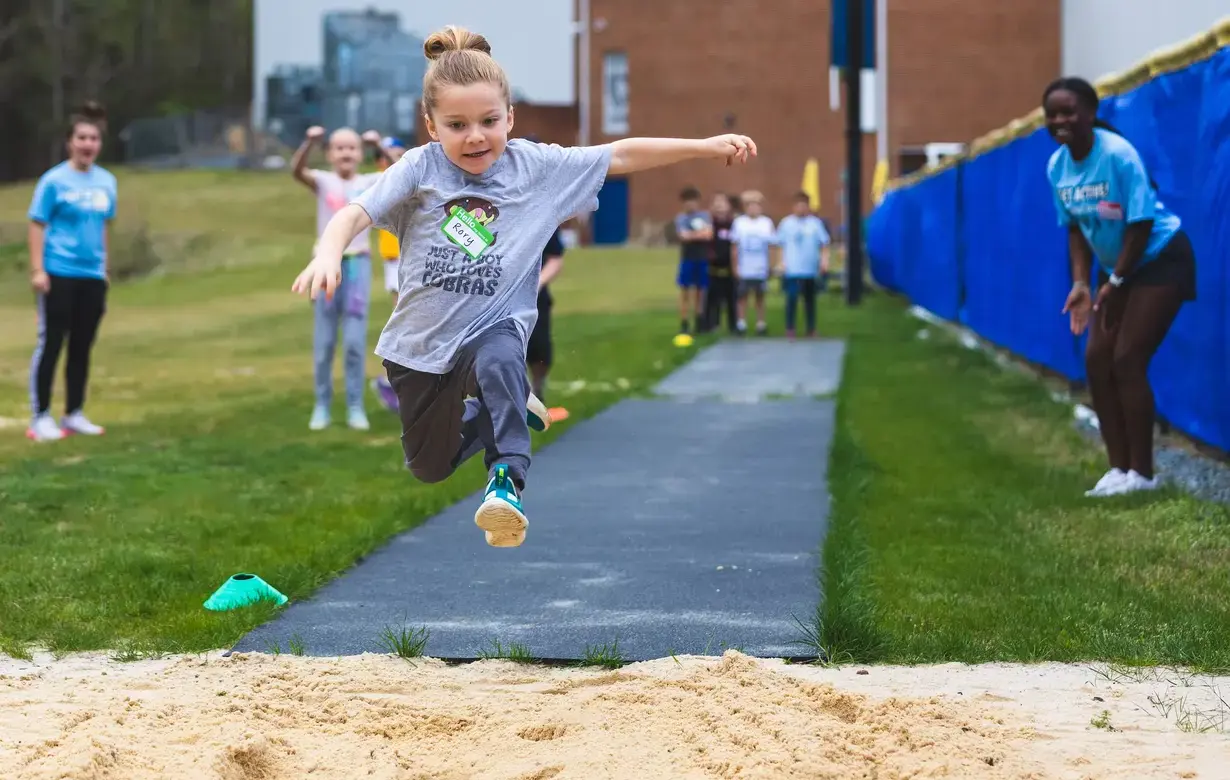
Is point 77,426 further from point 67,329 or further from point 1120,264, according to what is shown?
point 1120,264

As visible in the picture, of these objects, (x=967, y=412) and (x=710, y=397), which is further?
(x=710, y=397)

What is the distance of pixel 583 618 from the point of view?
5.66 meters

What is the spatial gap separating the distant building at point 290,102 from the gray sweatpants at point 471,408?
64.0 meters

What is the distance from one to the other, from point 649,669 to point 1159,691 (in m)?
1.50

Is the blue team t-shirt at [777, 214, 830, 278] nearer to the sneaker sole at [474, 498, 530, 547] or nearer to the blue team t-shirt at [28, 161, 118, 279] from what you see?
the blue team t-shirt at [28, 161, 118, 279]

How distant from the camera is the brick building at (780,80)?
49438 millimetres

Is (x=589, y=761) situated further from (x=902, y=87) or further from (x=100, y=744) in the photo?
(x=902, y=87)

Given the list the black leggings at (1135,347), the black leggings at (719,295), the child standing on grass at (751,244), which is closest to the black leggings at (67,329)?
the black leggings at (1135,347)

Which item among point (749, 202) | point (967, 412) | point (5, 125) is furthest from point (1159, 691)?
point (5, 125)

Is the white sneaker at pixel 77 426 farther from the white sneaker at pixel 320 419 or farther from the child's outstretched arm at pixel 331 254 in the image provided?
the child's outstretched arm at pixel 331 254

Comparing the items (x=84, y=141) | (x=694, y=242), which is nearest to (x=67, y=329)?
(x=84, y=141)

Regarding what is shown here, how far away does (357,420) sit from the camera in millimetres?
11320

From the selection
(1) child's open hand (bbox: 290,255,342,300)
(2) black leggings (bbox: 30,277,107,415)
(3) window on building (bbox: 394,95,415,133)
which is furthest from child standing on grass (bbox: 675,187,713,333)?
(3) window on building (bbox: 394,95,415,133)

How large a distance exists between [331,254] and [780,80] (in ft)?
160
